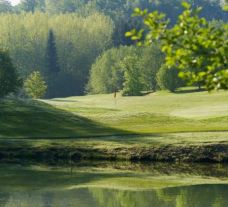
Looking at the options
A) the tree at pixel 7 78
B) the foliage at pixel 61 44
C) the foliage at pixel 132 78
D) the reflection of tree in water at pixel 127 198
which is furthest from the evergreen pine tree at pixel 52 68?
the reflection of tree in water at pixel 127 198

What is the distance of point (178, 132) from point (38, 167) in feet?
48.8

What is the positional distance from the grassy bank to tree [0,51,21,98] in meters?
2.45

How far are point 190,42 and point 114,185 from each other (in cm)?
2557

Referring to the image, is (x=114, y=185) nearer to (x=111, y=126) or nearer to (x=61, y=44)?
(x=111, y=126)

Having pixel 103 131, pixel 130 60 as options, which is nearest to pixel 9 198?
pixel 103 131

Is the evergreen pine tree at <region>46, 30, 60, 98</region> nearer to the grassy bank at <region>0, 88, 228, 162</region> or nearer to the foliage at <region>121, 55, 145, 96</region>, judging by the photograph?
the foliage at <region>121, 55, 145, 96</region>

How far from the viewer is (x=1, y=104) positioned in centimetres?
7200

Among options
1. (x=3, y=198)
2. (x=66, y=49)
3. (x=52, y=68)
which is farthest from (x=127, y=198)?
(x=66, y=49)

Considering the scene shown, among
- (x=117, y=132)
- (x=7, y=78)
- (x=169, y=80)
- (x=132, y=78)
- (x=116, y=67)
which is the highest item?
(x=116, y=67)

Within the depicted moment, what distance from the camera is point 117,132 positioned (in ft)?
198

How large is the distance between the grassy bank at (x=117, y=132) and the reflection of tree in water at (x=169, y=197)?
41.3 ft

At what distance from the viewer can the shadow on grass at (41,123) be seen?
2386 inches

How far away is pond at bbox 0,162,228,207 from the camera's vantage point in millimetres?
30969

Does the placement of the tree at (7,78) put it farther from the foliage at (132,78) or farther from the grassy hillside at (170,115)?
the foliage at (132,78)
